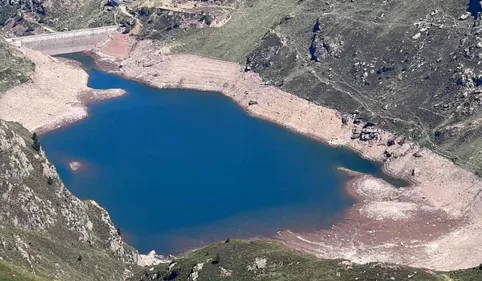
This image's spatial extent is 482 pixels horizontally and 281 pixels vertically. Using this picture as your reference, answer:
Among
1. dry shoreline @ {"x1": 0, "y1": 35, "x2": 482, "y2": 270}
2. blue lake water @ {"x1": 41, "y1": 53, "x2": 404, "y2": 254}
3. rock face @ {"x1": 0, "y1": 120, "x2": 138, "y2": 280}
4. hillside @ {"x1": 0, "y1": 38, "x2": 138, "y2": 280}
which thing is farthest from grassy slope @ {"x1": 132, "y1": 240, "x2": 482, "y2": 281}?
dry shoreline @ {"x1": 0, "y1": 35, "x2": 482, "y2": 270}

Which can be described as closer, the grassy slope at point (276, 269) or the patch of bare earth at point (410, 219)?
the grassy slope at point (276, 269)

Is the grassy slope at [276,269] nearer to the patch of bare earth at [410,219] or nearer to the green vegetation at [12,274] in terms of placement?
the green vegetation at [12,274]

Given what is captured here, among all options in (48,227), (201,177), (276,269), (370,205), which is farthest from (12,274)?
(370,205)

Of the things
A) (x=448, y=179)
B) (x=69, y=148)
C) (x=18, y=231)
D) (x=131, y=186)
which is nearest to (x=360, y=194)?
(x=448, y=179)

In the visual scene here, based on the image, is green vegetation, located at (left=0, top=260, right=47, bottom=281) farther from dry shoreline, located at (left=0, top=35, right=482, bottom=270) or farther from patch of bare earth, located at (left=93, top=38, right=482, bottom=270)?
dry shoreline, located at (left=0, top=35, right=482, bottom=270)

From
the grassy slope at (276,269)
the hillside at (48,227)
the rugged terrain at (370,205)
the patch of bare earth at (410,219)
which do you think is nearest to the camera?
the grassy slope at (276,269)

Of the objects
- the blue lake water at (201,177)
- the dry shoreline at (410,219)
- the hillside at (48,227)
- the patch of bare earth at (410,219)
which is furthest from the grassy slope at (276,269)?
the dry shoreline at (410,219)
